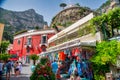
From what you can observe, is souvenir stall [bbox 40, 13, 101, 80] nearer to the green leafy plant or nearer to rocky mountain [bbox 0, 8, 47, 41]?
the green leafy plant

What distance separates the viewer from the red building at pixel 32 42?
4091cm

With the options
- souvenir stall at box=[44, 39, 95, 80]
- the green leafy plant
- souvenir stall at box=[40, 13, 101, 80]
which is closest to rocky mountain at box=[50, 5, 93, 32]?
souvenir stall at box=[40, 13, 101, 80]

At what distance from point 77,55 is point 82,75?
78.1 inches

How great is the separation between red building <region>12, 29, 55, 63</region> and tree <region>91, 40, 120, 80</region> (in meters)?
25.2

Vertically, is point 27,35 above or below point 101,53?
above

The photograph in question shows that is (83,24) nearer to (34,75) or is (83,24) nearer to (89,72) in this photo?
(89,72)

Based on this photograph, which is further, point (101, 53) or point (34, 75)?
point (101, 53)

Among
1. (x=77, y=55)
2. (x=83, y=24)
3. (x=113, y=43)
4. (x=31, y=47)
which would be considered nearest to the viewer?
(x=113, y=43)

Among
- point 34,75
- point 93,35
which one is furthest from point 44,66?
point 93,35

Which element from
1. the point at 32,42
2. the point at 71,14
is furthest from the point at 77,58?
the point at 71,14

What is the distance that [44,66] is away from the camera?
33.2 ft

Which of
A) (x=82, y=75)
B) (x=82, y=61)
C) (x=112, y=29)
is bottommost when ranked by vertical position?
(x=82, y=75)

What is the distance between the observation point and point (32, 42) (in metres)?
42.0

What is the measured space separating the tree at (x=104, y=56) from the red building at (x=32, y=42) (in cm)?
2517
